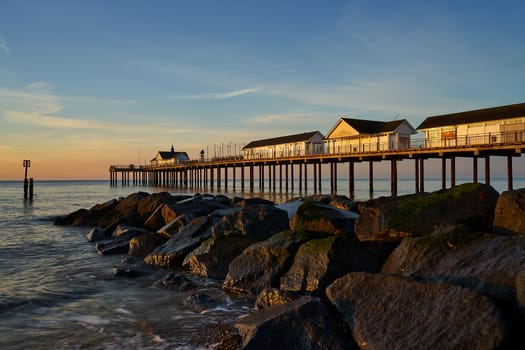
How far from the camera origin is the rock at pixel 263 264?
7824 mm

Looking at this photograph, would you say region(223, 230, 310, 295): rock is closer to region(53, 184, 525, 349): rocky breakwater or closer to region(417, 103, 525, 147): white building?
region(53, 184, 525, 349): rocky breakwater

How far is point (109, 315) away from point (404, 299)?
4.97 meters

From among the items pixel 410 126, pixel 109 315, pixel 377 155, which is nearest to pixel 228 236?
pixel 109 315

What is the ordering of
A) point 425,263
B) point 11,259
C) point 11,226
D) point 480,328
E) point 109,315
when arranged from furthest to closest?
point 11,226
point 11,259
point 109,315
point 425,263
point 480,328

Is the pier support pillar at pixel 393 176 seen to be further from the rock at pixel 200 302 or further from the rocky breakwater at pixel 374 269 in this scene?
the rock at pixel 200 302

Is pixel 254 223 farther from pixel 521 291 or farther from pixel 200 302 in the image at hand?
pixel 521 291

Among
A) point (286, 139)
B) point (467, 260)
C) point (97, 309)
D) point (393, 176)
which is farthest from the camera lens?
point (286, 139)

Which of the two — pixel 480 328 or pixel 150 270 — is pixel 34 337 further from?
pixel 480 328

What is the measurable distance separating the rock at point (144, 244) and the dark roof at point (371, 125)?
32853 mm

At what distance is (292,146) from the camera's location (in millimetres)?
51438

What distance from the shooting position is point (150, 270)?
10.6 m

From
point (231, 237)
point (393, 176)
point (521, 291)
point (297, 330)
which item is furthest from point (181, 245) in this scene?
point (393, 176)

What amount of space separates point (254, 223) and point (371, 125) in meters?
36.3

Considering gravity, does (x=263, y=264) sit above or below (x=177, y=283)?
above
